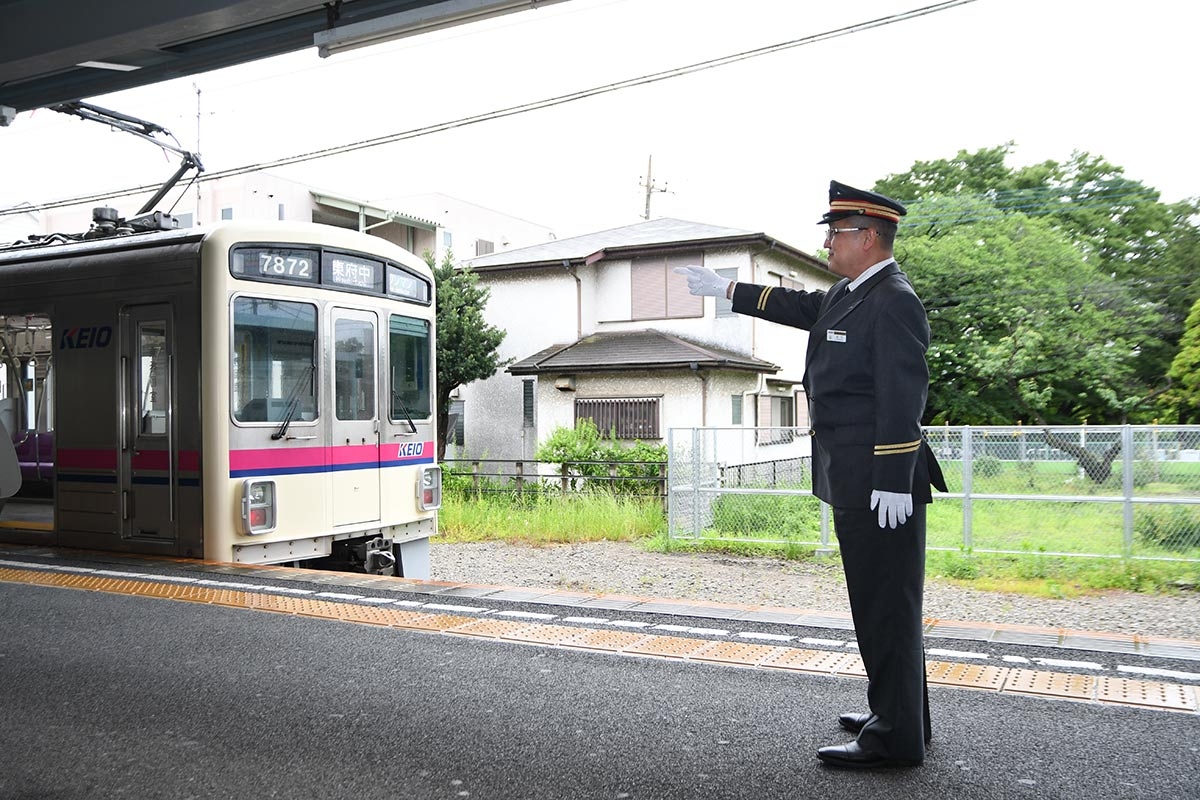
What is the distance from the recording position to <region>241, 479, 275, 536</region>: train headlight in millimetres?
7645

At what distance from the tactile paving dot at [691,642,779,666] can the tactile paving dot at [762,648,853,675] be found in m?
0.06

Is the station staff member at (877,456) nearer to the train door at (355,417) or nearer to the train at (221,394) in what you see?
the train at (221,394)

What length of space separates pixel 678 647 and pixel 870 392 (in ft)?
6.99

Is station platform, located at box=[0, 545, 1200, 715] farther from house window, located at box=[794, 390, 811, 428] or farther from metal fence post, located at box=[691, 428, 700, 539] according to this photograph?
house window, located at box=[794, 390, 811, 428]

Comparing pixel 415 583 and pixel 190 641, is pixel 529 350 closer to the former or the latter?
pixel 415 583

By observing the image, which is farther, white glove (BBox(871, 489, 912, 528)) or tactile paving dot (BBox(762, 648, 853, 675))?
tactile paving dot (BBox(762, 648, 853, 675))

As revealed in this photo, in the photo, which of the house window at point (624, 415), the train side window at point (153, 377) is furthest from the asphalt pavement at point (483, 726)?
the house window at point (624, 415)

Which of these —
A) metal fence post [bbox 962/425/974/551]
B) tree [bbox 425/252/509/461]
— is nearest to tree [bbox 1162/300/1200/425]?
metal fence post [bbox 962/425/974/551]

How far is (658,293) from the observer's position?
21.9 m

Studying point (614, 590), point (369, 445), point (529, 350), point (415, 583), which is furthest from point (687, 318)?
point (415, 583)

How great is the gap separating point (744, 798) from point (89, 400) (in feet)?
24.0

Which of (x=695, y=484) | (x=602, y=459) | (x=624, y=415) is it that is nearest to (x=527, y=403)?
(x=624, y=415)

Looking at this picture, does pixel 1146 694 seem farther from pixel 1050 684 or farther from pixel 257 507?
pixel 257 507

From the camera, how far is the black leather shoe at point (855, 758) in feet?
10.8
